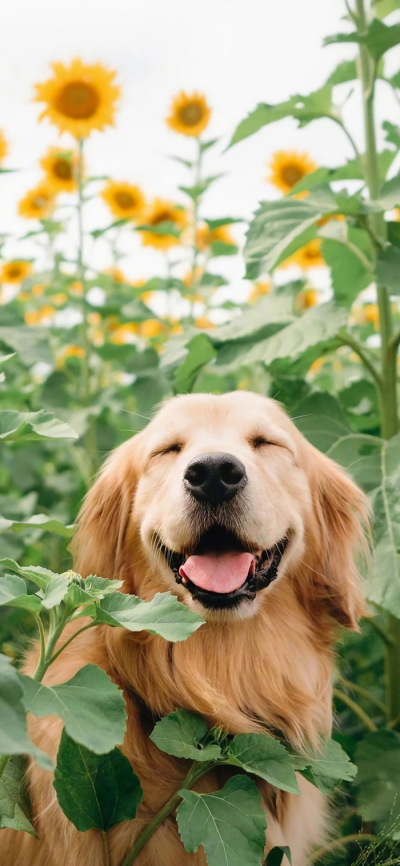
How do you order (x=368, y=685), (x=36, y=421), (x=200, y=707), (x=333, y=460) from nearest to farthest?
1. (x=36, y=421)
2. (x=200, y=707)
3. (x=333, y=460)
4. (x=368, y=685)

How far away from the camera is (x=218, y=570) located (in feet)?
5.90

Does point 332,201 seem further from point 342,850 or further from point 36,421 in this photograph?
point 342,850

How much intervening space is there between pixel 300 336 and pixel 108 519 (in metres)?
0.80

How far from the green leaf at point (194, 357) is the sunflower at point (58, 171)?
5.30 feet

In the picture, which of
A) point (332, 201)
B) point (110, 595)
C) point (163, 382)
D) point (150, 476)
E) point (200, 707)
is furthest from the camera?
point (163, 382)

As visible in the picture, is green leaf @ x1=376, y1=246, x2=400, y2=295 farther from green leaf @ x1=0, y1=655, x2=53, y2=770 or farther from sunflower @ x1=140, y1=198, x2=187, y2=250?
sunflower @ x1=140, y1=198, x2=187, y2=250

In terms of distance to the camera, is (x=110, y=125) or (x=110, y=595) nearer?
(x=110, y=595)

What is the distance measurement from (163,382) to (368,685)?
1.57 metres

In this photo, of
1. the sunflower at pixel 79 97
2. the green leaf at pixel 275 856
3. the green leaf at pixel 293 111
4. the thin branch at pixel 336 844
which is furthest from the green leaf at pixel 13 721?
the sunflower at pixel 79 97

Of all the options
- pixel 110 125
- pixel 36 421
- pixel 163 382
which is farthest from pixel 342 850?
pixel 110 125

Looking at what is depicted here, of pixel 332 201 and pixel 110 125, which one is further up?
pixel 110 125

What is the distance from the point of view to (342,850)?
2.27 m

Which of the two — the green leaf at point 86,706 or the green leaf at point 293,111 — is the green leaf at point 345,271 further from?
the green leaf at point 86,706

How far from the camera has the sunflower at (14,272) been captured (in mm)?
4473
